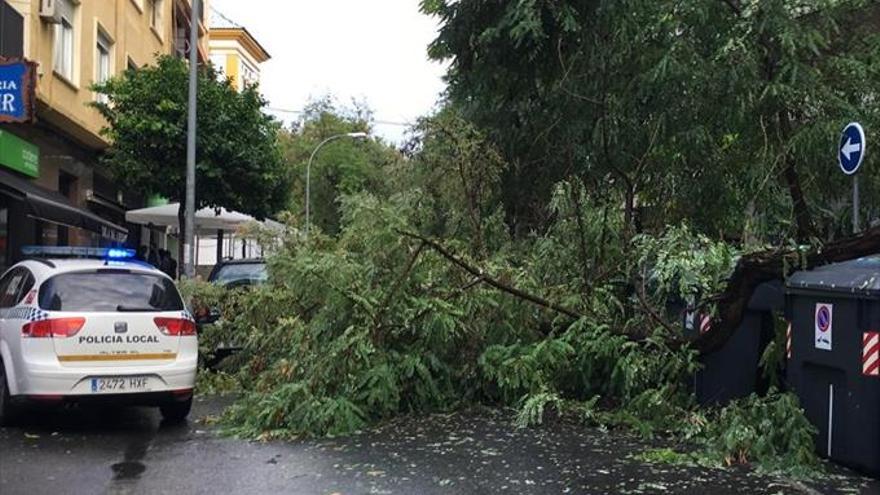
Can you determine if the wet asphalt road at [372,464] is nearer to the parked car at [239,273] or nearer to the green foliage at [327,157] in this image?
the parked car at [239,273]

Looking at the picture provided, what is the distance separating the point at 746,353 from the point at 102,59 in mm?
20038

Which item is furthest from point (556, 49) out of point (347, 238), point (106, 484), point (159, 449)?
point (106, 484)

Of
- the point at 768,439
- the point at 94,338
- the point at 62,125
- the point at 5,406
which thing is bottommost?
the point at 5,406

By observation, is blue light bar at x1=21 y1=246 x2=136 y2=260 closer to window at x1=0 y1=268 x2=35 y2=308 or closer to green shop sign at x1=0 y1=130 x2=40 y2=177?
window at x1=0 y1=268 x2=35 y2=308

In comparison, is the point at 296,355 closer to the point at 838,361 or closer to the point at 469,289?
the point at 469,289

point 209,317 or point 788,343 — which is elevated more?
point 788,343

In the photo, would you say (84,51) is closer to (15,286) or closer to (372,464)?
(15,286)

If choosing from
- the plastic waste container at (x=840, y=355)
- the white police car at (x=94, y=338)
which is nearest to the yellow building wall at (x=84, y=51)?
the white police car at (x=94, y=338)

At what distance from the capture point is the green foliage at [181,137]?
1884 centimetres

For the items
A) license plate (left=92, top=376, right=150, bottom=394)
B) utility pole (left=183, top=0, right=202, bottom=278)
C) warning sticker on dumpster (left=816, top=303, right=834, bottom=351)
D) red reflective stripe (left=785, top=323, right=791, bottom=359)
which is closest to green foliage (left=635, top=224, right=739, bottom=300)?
Result: red reflective stripe (left=785, top=323, right=791, bottom=359)

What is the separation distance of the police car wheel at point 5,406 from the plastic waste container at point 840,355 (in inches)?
269

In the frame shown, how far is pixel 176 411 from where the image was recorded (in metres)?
9.10

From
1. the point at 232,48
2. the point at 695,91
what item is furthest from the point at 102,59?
the point at 232,48

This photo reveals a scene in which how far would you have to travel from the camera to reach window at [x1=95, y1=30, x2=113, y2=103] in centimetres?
2249
